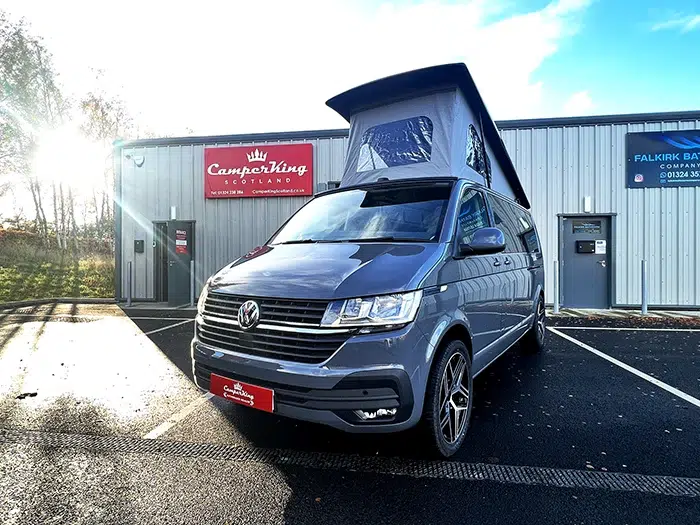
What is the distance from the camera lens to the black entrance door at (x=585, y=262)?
402 inches

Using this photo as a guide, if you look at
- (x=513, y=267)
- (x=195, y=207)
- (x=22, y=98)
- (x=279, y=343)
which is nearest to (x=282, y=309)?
(x=279, y=343)

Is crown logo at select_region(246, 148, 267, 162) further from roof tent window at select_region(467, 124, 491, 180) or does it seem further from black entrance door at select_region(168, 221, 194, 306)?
roof tent window at select_region(467, 124, 491, 180)

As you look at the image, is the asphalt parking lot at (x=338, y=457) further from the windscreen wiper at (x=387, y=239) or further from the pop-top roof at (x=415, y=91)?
the pop-top roof at (x=415, y=91)

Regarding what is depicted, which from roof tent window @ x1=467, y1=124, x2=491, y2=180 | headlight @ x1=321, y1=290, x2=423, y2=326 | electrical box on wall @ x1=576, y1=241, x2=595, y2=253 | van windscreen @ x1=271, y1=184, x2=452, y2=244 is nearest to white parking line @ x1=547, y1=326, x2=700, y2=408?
roof tent window @ x1=467, y1=124, x2=491, y2=180

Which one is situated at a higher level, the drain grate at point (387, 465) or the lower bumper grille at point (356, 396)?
the lower bumper grille at point (356, 396)

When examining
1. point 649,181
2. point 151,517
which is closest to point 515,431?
point 151,517

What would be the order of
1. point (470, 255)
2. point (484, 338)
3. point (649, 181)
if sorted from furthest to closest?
point (649, 181) < point (484, 338) < point (470, 255)

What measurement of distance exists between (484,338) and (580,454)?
983 mm

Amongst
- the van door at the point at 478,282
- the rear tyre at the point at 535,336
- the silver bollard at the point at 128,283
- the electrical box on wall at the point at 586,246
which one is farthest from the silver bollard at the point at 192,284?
the electrical box on wall at the point at 586,246

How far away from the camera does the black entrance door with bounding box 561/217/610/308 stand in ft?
33.5

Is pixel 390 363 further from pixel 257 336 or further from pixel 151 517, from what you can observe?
pixel 151 517

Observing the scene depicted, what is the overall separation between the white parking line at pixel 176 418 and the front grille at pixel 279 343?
0.99 metres

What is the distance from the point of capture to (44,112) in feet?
67.4

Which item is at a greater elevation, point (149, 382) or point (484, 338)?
point (484, 338)
